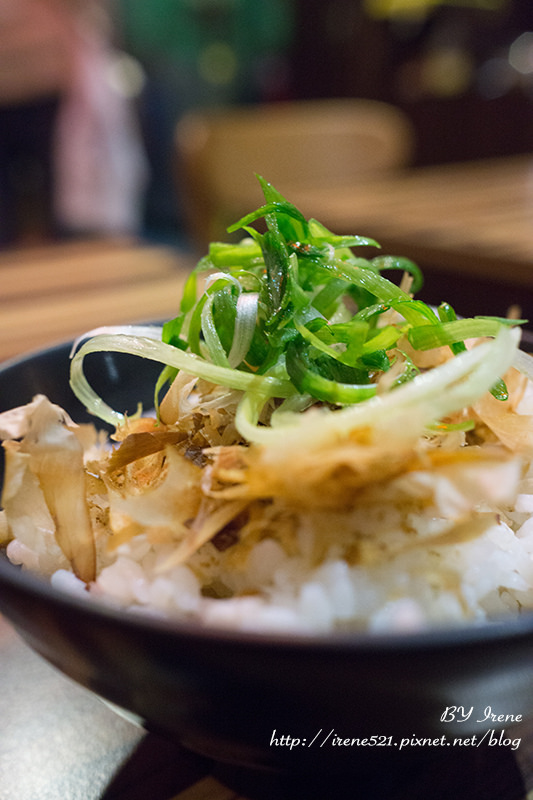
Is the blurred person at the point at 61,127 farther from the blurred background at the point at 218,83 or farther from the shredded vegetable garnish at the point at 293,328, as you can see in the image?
the shredded vegetable garnish at the point at 293,328

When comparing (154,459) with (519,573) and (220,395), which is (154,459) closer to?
(220,395)

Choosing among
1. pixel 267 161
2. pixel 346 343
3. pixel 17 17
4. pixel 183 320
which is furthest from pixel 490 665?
pixel 17 17

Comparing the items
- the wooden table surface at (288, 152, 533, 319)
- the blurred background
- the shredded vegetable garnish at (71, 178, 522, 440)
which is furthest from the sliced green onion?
the blurred background

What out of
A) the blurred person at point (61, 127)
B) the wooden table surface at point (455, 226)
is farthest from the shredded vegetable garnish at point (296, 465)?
the blurred person at point (61, 127)

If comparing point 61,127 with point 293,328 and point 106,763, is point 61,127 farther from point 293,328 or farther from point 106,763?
point 106,763

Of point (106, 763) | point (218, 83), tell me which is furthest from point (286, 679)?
point (218, 83)

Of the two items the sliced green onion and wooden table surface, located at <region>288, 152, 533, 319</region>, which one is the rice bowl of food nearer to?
the sliced green onion
